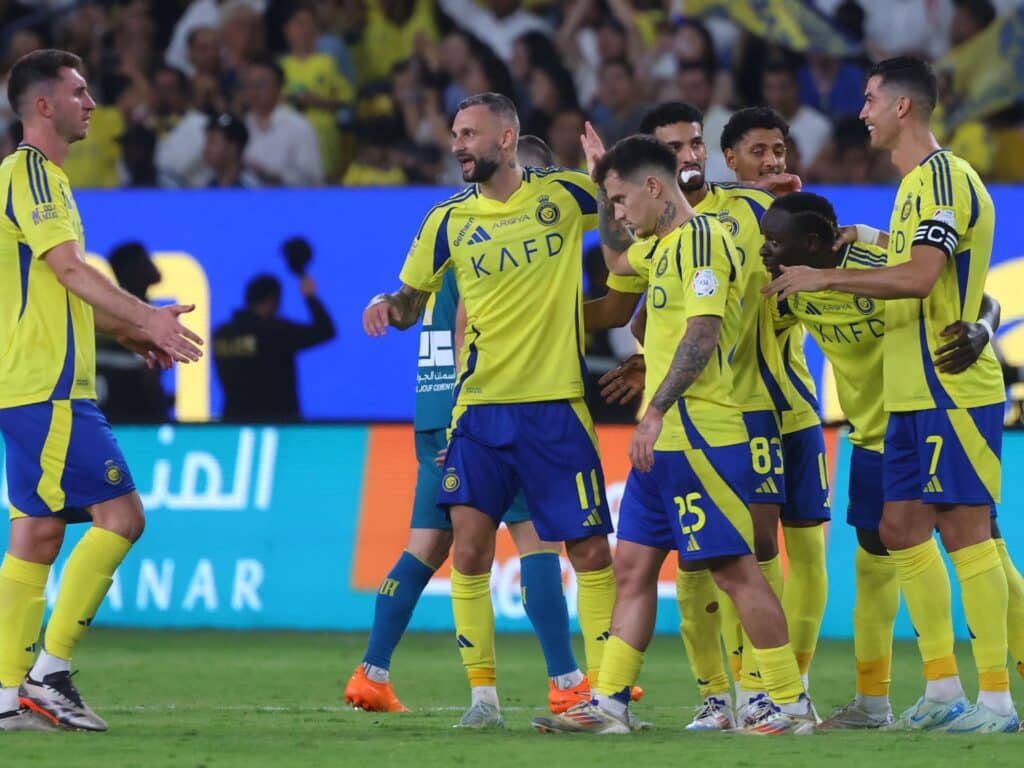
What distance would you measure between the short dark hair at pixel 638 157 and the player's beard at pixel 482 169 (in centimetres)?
62

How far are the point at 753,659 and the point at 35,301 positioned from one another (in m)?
3.10

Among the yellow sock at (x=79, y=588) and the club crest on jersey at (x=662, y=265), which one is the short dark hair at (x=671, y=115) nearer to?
the club crest on jersey at (x=662, y=265)

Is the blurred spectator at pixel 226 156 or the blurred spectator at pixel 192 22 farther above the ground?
the blurred spectator at pixel 192 22

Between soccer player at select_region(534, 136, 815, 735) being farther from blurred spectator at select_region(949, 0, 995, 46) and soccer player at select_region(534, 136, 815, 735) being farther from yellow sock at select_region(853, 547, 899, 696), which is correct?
blurred spectator at select_region(949, 0, 995, 46)

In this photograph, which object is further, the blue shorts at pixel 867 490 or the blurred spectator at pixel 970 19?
the blurred spectator at pixel 970 19

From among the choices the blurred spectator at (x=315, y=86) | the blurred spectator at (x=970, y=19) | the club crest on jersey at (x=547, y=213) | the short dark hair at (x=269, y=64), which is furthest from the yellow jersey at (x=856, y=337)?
the short dark hair at (x=269, y=64)

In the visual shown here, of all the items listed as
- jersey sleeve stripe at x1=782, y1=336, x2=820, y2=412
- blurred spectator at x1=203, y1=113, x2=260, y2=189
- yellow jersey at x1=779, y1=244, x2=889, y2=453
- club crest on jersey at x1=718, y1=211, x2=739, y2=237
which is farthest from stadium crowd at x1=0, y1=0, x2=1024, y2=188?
club crest on jersey at x1=718, y1=211, x2=739, y2=237

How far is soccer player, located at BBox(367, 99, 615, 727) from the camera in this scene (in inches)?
284

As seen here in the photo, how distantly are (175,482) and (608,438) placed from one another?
113 inches

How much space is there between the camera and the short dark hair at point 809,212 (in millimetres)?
7066

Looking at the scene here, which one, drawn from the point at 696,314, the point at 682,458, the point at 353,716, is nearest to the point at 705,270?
the point at 696,314

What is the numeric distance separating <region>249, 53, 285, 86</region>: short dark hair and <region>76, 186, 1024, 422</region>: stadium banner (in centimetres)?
189

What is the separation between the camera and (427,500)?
27.4ft

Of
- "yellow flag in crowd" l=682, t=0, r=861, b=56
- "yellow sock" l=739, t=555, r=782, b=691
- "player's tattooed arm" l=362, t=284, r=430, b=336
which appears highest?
"yellow flag in crowd" l=682, t=0, r=861, b=56
